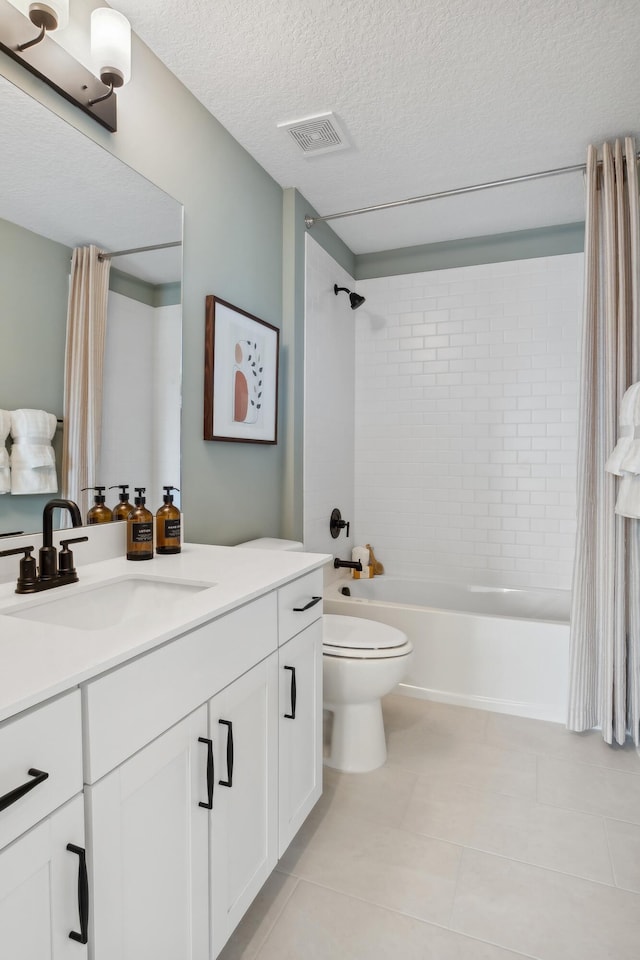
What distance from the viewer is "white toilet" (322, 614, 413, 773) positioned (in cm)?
201

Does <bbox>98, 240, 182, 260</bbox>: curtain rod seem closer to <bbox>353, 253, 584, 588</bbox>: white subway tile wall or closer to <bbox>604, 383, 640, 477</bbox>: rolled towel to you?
<bbox>604, 383, 640, 477</bbox>: rolled towel

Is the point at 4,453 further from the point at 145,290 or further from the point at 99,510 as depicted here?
the point at 145,290

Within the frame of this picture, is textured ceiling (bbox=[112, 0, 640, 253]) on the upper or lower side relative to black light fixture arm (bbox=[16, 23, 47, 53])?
upper

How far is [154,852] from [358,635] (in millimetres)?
1270

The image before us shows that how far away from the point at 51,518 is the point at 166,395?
27.6 inches

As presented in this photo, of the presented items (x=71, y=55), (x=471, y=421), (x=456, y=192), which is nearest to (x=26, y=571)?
(x=71, y=55)

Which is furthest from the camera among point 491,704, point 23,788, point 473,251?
point 473,251

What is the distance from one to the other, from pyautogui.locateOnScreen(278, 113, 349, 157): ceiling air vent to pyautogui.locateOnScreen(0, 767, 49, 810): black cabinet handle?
7.77ft

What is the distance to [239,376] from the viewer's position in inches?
92.9

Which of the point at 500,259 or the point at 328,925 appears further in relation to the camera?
the point at 500,259

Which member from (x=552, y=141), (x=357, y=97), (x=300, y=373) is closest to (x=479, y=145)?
(x=552, y=141)

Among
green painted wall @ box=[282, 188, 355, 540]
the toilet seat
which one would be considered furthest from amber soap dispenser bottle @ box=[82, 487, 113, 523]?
green painted wall @ box=[282, 188, 355, 540]

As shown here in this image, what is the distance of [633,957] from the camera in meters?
1.29

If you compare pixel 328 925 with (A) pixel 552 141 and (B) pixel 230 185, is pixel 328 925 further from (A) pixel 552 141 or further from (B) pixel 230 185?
(A) pixel 552 141
